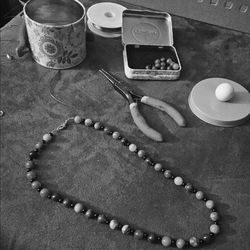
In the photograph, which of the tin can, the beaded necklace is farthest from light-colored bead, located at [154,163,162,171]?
the tin can

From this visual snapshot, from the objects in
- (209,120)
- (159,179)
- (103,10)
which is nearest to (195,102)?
(209,120)

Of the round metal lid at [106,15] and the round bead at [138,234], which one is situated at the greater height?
the round metal lid at [106,15]

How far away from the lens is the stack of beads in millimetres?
564

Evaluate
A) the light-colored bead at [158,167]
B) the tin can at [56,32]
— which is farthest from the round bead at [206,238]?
the tin can at [56,32]

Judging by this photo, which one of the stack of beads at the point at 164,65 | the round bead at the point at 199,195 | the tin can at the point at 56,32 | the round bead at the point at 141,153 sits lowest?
the round bead at the point at 199,195

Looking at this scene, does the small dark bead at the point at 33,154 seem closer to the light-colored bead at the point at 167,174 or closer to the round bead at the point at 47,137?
the round bead at the point at 47,137

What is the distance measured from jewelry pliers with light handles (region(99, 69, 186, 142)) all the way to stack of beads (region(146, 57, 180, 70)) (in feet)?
0.19

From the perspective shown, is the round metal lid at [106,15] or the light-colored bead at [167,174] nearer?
the light-colored bead at [167,174]

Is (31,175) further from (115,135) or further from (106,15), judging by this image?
(106,15)

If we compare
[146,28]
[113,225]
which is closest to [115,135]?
[113,225]

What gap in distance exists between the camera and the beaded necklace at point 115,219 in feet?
1.32

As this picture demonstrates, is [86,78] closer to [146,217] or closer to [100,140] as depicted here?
[100,140]

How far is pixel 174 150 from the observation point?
0.49 m

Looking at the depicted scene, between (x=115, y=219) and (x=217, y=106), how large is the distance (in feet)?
0.77
